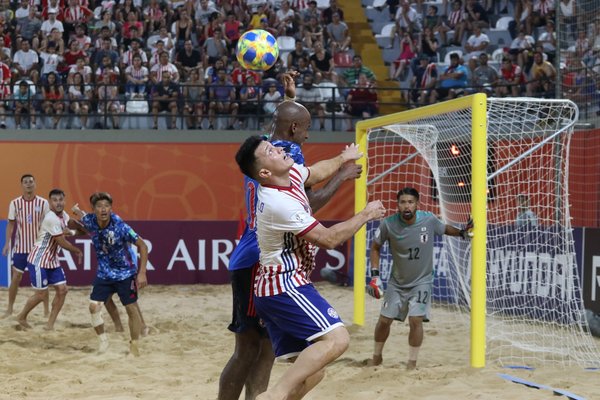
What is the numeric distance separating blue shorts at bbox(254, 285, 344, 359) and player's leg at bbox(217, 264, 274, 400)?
2.03ft

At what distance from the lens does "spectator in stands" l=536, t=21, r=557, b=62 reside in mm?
18531

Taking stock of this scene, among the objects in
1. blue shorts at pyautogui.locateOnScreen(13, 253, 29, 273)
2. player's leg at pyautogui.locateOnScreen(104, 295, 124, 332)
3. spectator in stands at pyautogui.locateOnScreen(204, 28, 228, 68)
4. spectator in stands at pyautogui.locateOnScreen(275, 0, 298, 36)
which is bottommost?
player's leg at pyautogui.locateOnScreen(104, 295, 124, 332)

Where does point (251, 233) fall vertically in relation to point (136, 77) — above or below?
below

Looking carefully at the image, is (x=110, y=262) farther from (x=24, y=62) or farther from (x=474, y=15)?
(x=474, y=15)

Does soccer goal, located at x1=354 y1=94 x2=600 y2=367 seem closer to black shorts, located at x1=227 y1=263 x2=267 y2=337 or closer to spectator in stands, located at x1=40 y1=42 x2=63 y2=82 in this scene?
black shorts, located at x1=227 y1=263 x2=267 y2=337

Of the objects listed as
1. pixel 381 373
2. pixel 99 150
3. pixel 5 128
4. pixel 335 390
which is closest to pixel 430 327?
pixel 381 373

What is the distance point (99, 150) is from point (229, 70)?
3448 millimetres

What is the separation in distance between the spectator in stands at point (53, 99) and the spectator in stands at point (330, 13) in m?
6.16

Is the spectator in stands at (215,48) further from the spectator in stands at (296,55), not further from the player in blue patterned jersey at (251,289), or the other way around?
the player in blue patterned jersey at (251,289)

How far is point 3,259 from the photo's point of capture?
16516 mm

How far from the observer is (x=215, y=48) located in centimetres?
1933

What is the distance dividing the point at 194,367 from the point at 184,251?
298 inches

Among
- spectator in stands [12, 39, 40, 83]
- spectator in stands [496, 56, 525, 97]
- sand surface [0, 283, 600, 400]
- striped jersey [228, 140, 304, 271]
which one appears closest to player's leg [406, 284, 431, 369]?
sand surface [0, 283, 600, 400]

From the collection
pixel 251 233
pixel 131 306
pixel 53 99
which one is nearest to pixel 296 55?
pixel 53 99
